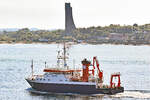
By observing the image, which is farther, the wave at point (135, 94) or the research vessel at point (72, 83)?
the wave at point (135, 94)

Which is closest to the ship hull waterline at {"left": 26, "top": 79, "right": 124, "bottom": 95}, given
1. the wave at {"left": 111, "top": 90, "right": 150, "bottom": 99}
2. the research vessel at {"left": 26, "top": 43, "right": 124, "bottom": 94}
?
the research vessel at {"left": 26, "top": 43, "right": 124, "bottom": 94}

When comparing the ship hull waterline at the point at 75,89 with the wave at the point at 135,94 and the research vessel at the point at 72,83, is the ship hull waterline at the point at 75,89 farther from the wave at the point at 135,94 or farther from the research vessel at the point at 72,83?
the wave at the point at 135,94

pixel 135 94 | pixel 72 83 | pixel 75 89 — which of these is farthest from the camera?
pixel 135 94

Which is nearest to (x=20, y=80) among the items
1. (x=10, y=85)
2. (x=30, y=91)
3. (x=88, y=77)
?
(x=10, y=85)

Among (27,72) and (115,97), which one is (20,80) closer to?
(27,72)

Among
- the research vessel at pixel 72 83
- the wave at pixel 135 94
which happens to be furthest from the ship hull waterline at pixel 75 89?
the wave at pixel 135 94

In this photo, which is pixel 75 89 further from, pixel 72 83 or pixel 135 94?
pixel 135 94

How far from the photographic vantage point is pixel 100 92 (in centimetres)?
7469

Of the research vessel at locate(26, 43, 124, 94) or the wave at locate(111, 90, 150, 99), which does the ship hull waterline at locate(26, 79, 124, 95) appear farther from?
the wave at locate(111, 90, 150, 99)

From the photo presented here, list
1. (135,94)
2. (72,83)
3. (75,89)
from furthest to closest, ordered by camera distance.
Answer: (135,94) → (75,89) → (72,83)

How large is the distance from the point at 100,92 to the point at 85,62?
15.5 ft

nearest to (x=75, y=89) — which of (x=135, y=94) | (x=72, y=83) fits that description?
(x=72, y=83)

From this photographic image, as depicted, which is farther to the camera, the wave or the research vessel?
the wave

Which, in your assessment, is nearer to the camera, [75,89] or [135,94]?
[75,89]
